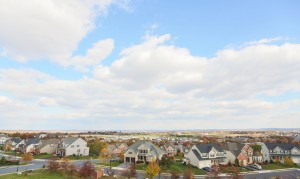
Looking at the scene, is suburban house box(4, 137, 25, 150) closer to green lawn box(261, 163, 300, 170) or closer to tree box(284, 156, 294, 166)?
green lawn box(261, 163, 300, 170)

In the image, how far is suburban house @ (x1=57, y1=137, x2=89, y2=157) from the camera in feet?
286

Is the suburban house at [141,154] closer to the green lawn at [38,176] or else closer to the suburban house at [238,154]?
the suburban house at [238,154]

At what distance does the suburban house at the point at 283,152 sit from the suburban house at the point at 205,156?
1999 centimetres

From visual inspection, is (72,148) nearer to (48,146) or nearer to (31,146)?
(48,146)

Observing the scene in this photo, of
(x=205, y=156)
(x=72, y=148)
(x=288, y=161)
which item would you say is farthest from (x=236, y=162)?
(x=72, y=148)

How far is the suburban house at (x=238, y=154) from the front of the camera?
73812 mm

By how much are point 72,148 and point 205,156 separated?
45205 millimetres

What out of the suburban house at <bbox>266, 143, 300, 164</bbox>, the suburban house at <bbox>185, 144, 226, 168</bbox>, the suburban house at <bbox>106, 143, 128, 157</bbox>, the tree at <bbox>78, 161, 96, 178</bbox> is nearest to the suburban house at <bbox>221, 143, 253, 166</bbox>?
the suburban house at <bbox>185, 144, 226, 168</bbox>

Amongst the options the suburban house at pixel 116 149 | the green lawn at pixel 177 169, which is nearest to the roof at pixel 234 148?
the green lawn at pixel 177 169

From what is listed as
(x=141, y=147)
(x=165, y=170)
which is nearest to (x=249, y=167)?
(x=165, y=170)

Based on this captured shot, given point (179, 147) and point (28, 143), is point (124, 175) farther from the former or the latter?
point (28, 143)

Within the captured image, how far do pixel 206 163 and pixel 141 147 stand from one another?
18.6 m

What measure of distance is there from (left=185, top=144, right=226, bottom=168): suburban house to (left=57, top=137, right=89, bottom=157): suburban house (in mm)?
38952

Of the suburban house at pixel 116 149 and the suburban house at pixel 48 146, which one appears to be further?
the suburban house at pixel 48 146
